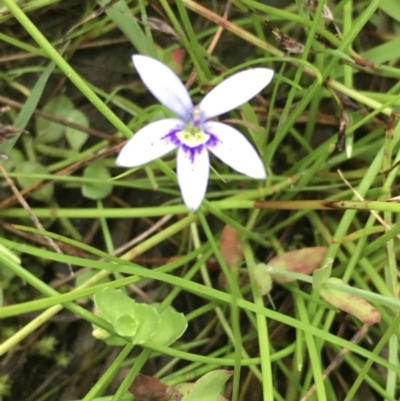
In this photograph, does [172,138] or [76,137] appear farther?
[76,137]

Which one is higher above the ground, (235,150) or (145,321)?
(235,150)

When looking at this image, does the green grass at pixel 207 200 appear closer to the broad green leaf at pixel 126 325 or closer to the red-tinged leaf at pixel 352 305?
the red-tinged leaf at pixel 352 305

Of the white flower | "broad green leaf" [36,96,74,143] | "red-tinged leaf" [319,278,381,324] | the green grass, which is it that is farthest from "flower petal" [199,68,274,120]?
"broad green leaf" [36,96,74,143]

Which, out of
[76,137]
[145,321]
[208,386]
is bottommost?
[208,386]

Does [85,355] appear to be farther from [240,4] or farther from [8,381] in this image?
[240,4]

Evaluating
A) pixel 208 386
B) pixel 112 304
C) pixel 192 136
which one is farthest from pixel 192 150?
pixel 208 386

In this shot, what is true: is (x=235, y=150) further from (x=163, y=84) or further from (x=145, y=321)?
(x=145, y=321)
